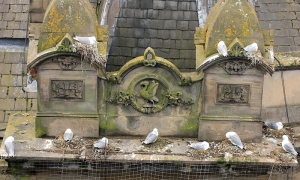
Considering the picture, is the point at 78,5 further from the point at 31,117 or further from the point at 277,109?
the point at 277,109

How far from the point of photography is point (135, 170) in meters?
8.73

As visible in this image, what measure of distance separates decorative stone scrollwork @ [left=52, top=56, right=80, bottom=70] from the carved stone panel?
0.24m

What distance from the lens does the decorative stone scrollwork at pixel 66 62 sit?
337 inches

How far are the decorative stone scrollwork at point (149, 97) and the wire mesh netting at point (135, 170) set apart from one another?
93 cm

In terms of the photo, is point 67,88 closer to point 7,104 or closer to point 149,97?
point 149,97

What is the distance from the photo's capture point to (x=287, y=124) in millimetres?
10961

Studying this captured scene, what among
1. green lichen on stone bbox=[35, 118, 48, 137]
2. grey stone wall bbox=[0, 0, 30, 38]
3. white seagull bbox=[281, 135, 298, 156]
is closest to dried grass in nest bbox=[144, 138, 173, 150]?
green lichen on stone bbox=[35, 118, 48, 137]

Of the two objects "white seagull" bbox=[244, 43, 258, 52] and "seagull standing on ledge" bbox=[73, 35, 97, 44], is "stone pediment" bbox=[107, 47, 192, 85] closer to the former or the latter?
"seagull standing on ledge" bbox=[73, 35, 97, 44]

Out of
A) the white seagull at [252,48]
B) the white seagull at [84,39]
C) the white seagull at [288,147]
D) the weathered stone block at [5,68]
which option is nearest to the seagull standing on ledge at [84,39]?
the white seagull at [84,39]

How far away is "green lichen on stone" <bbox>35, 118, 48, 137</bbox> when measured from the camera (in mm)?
8852

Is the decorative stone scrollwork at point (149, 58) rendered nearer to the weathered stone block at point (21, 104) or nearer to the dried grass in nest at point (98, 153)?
the dried grass in nest at point (98, 153)

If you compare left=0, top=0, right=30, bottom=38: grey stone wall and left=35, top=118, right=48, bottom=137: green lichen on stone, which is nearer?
left=35, top=118, right=48, bottom=137: green lichen on stone

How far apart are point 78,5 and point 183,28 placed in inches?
134

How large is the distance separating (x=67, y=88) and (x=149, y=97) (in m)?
1.29
